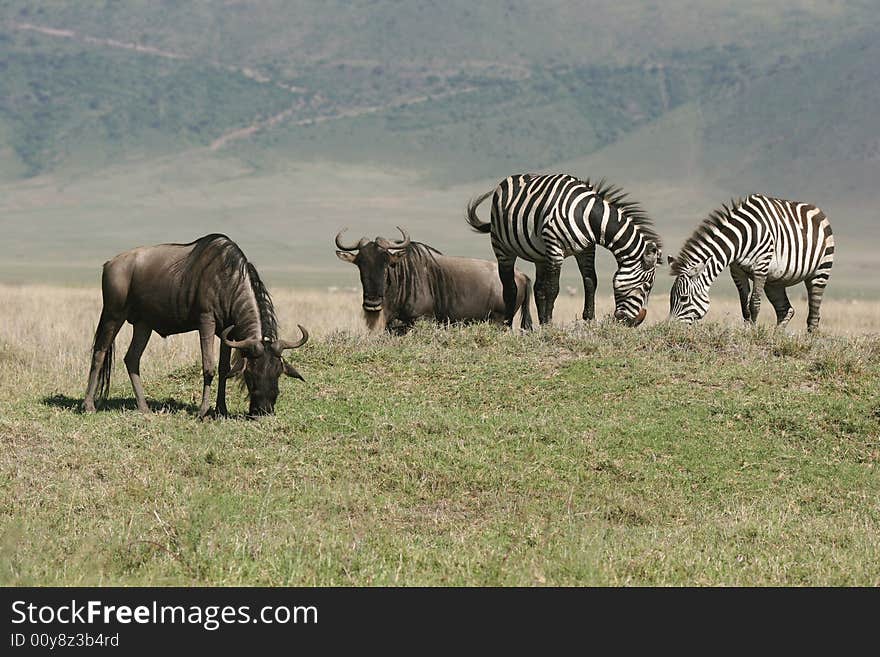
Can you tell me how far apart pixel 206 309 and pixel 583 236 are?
519 cm

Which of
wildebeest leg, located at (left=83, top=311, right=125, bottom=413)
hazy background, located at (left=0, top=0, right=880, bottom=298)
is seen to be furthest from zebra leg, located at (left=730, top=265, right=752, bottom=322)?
hazy background, located at (left=0, top=0, right=880, bottom=298)

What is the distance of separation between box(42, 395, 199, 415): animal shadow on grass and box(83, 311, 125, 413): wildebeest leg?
0.17 m

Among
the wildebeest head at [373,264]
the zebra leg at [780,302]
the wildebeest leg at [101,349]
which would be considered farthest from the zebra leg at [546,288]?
the wildebeest leg at [101,349]

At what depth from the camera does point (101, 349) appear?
12.9 m

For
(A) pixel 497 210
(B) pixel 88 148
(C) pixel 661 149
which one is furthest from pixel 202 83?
(A) pixel 497 210

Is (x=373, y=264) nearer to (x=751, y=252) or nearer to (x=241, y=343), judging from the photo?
(x=241, y=343)

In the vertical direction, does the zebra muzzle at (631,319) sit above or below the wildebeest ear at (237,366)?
above

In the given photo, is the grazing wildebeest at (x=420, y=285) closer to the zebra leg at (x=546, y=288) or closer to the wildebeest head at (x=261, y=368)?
the zebra leg at (x=546, y=288)

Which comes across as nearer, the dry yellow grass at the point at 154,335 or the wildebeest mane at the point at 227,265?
the wildebeest mane at the point at 227,265

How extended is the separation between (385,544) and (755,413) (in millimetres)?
4860

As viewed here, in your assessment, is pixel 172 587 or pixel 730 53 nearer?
pixel 172 587

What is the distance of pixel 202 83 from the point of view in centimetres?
18125

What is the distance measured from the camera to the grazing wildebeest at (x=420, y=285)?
50.8 ft
